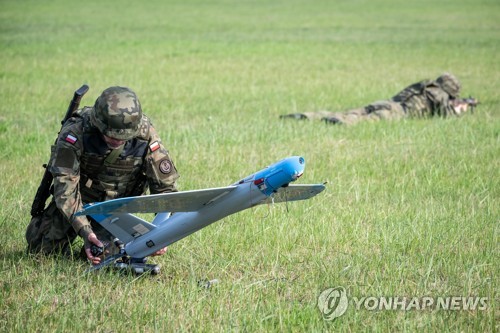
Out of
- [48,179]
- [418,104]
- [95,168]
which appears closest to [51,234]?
[48,179]

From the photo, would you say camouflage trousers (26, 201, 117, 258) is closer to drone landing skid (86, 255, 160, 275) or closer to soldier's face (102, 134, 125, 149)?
drone landing skid (86, 255, 160, 275)

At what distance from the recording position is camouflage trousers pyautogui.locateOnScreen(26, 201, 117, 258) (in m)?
6.70

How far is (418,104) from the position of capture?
14625 mm

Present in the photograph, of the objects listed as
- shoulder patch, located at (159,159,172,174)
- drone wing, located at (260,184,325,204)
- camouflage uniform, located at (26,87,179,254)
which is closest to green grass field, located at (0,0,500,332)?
camouflage uniform, located at (26,87,179,254)

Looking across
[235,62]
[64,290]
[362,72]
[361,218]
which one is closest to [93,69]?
[235,62]

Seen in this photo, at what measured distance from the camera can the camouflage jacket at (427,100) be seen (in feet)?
48.0

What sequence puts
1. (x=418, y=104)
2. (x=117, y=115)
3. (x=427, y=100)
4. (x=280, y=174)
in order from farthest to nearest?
(x=427, y=100)
(x=418, y=104)
(x=117, y=115)
(x=280, y=174)

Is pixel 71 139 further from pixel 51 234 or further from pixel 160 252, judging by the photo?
pixel 160 252

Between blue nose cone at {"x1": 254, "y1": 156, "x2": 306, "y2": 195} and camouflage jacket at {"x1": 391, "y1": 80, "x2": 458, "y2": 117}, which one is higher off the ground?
blue nose cone at {"x1": 254, "y1": 156, "x2": 306, "y2": 195}

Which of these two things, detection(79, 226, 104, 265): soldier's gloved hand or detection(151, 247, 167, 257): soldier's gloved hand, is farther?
detection(151, 247, 167, 257): soldier's gloved hand

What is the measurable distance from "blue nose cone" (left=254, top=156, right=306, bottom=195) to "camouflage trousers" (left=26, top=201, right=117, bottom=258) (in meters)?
1.81

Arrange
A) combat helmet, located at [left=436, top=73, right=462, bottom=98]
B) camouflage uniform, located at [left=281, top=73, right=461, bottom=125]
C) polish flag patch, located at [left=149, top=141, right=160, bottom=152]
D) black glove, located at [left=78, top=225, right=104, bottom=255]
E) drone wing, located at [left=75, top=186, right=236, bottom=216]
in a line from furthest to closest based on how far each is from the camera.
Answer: combat helmet, located at [left=436, top=73, right=462, bottom=98]
camouflage uniform, located at [left=281, top=73, right=461, bottom=125]
polish flag patch, located at [left=149, top=141, right=160, bottom=152]
black glove, located at [left=78, top=225, right=104, bottom=255]
drone wing, located at [left=75, top=186, right=236, bottom=216]

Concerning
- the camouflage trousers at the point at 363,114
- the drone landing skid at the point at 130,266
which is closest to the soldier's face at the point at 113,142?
the drone landing skid at the point at 130,266

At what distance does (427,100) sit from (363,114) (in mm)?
1406
